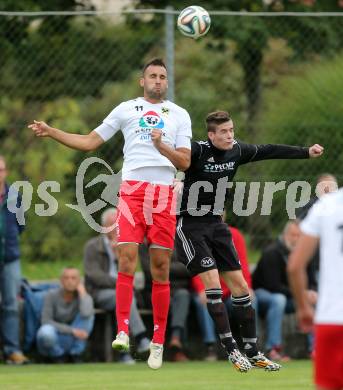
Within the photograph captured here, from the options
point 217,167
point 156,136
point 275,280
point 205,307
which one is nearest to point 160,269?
point 217,167

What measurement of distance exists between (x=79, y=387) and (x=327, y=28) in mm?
5752

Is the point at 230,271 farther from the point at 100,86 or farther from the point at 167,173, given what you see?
the point at 100,86

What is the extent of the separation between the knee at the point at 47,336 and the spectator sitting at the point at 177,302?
4.10ft

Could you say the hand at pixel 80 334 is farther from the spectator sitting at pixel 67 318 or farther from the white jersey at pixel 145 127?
the white jersey at pixel 145 127

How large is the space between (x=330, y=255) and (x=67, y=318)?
23.8 ft

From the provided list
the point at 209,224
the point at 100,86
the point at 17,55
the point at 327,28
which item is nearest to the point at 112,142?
the point at 100,86

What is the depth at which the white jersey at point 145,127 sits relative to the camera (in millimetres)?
9055

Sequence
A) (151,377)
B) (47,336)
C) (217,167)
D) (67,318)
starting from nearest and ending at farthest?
(217,167) → (151,377) → (47,336) → (67,318)

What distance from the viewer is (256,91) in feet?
41.4

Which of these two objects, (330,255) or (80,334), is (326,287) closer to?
(330,255)

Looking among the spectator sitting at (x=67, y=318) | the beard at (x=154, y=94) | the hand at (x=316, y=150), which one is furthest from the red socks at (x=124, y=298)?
the spectator sitting at (x=67, y=318)

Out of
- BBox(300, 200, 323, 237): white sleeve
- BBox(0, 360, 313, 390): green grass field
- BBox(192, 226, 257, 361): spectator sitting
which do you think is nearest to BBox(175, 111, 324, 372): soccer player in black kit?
BBox(0, 360, 313, 390): green grass field

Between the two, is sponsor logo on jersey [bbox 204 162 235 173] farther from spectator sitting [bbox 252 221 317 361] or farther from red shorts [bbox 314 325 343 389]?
red shorts [bbox 314 325 343 389]

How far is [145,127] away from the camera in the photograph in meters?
9.07
